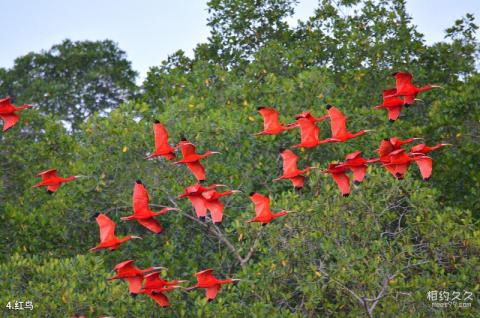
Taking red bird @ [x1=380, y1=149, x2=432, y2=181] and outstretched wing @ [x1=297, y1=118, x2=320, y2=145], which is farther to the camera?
outstretched wing @ [x1=297, y1=118, x2=320, y2=145]

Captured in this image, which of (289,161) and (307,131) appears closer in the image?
(307,131)

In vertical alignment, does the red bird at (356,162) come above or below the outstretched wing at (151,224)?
above

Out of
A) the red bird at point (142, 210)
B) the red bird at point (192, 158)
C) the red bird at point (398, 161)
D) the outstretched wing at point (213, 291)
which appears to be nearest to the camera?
the red bird at point (398, 161)

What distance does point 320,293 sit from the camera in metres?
15.2

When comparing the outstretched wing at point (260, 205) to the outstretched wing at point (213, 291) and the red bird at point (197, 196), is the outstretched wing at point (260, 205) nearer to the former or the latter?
the red bird at point (197, 196)

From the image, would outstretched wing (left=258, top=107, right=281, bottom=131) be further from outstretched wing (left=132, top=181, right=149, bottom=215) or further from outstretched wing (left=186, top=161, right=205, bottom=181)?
outstretched wing (left=132, top=181, right=149, bottom=215)

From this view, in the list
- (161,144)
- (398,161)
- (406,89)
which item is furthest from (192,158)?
(406,89)

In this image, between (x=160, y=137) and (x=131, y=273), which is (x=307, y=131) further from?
(x=131, y=273)

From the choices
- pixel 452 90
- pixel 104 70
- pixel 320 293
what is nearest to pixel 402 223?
pixel 320 293

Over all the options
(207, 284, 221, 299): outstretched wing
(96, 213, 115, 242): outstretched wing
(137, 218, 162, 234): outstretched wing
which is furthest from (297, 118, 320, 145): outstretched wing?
Answer: (96, 213, 115, 242): outstretched wing

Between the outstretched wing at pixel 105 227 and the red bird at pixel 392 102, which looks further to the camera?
the red bird at pixel 392 102

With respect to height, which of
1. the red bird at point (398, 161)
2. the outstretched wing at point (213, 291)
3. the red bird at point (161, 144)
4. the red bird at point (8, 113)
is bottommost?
the outstretched wing at point (213, 291)

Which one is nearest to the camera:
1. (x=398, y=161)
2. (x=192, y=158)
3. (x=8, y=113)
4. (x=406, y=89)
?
(x=8, y=113)

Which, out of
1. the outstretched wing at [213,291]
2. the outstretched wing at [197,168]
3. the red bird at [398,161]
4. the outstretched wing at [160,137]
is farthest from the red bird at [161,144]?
the red bird at [398,161]
